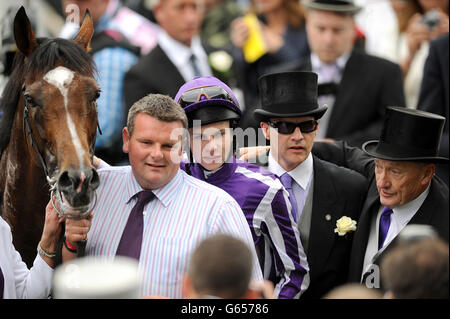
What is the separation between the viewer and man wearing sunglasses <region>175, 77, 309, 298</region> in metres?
4.39

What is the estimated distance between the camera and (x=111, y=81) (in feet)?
24.1

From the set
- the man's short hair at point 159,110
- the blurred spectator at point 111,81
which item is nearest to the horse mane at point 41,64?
the man's short hair at point 159,110

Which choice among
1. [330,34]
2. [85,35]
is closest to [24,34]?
[85,35]

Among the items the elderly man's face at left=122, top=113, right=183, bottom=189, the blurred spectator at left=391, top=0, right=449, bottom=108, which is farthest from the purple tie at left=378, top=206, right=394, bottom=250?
the blurred spectator at left=391, top=0, right=449, bottom=108

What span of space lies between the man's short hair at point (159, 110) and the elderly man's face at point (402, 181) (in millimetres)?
1302

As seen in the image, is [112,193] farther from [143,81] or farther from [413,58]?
[413,58]

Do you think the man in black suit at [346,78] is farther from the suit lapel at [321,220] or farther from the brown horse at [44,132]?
the brown horse at [44,132]

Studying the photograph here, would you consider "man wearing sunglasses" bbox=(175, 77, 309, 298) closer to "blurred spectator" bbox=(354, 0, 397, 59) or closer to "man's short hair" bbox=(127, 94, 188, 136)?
"man's short hair" bbox=(127, 94, 188, 136)

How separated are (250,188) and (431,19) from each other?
443cm

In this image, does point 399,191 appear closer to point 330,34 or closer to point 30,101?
point 30,101

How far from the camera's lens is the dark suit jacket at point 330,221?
15.2 feet

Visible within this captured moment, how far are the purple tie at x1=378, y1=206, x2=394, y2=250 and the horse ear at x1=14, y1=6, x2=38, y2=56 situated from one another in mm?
2359
